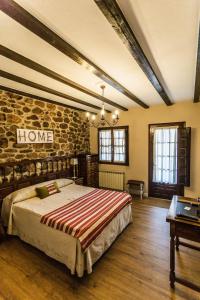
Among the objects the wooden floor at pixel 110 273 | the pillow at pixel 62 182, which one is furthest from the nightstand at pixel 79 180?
the wooden floor at pixel 110 273

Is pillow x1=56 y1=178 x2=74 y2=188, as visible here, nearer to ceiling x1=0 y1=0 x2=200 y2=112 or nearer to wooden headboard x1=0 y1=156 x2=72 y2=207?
wooden headboard x1=0 y1=156 x2=72 y2=207

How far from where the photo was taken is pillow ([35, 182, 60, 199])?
123 inches

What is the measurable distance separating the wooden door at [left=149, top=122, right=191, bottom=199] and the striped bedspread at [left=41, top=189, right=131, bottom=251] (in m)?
1.83

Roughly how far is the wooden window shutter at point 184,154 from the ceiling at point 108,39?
147 centimetres

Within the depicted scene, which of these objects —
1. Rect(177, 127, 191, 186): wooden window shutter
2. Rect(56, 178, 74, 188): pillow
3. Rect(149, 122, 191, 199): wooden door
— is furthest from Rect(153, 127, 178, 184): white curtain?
Rect(56, 178, 74, 188): pillow

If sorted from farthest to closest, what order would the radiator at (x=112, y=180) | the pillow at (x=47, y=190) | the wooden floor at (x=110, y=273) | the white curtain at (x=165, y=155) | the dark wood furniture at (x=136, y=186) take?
the radiator at (x=112, y=180) → the dark wood furniture at (x=136, y=186) → the white curtain at (x=165, y=155) → the pillow at (x=47, y=190) → the wooden floor at (x=110, y=273)

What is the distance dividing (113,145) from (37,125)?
2462 mm

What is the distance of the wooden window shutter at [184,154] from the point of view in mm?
3984

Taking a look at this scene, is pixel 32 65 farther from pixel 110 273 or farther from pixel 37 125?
pixel 110 273

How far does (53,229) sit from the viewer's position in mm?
2184

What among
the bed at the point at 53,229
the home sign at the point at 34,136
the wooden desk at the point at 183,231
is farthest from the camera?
the home sign at the point at 34,136

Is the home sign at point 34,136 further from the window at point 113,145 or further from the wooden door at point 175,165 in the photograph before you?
the wooden door at point 175,165

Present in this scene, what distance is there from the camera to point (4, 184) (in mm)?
3092

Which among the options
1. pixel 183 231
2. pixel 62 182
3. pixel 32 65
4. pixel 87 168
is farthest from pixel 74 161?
pixel 183 231
